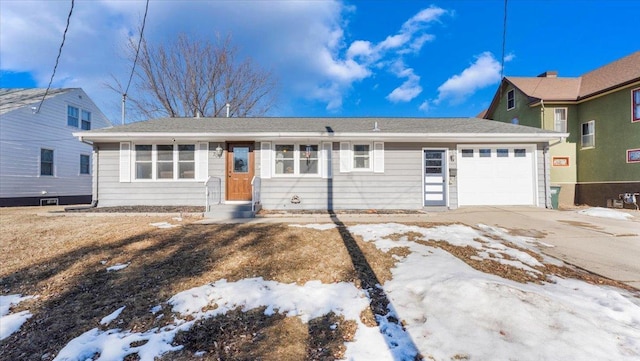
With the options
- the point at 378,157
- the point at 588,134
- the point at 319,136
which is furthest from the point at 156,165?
the point at 588,134

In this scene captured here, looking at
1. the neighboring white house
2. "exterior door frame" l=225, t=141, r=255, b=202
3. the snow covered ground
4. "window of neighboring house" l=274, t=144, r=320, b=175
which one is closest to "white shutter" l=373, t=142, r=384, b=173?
"window of neighboring house" l=274, t=144, r=320, b=175

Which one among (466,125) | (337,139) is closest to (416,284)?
(337,139)

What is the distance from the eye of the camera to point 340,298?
3.10 m

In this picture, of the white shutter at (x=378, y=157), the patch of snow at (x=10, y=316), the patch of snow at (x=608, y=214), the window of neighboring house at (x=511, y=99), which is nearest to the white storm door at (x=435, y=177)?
the white shutter at (x=378, y=157)

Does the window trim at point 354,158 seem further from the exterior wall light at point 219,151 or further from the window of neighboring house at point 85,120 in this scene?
the window of neighboring house at point 85,120

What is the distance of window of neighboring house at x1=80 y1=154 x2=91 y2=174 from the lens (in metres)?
15.9

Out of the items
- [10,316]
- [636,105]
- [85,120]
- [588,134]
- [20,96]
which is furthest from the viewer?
[85,120]

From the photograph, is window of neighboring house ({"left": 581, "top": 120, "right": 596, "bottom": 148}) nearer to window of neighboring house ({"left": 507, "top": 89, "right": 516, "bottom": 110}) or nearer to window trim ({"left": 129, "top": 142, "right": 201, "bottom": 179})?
window of neighboring house ({"left": 507, "top": 89, "right": 516, "bottom": 110})

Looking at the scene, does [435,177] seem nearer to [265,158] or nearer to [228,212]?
[265,158]

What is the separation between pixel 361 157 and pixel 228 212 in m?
4.68

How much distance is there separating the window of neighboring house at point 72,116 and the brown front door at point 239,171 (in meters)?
12.5

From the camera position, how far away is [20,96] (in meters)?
14.3

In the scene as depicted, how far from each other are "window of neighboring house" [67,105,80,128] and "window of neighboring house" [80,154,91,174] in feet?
5.83

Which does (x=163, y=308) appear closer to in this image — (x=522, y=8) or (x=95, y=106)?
(x=522, y=8)
